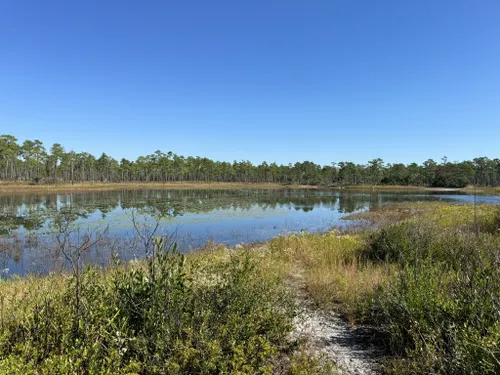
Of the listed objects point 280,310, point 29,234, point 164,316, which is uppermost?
point 164,316

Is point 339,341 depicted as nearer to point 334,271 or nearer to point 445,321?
point 445,321

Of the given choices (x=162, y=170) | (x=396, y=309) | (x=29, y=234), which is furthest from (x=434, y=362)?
(x=162, y=170)

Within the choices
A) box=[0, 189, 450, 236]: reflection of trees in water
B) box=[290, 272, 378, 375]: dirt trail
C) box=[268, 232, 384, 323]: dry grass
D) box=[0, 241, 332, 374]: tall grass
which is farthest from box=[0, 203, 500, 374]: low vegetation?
box=[0, 189, 450, 236]: reflection of trees in water

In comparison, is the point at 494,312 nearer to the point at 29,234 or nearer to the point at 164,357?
the point at 164,357

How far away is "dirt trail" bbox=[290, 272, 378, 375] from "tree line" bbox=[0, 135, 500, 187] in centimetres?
8430

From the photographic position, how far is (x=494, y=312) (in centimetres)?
301

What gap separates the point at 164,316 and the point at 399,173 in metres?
118

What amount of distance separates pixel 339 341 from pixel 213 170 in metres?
107

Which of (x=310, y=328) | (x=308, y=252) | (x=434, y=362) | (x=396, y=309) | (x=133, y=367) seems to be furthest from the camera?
(x=308, y=252)

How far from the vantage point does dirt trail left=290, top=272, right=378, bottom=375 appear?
10.8 feet

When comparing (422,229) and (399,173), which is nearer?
(422,229)

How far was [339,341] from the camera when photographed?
392 centimetres

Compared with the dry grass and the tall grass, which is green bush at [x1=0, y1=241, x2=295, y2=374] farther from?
the dry grass

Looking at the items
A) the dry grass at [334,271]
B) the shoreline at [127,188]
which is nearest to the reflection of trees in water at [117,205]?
the dry grass at [334,271]
